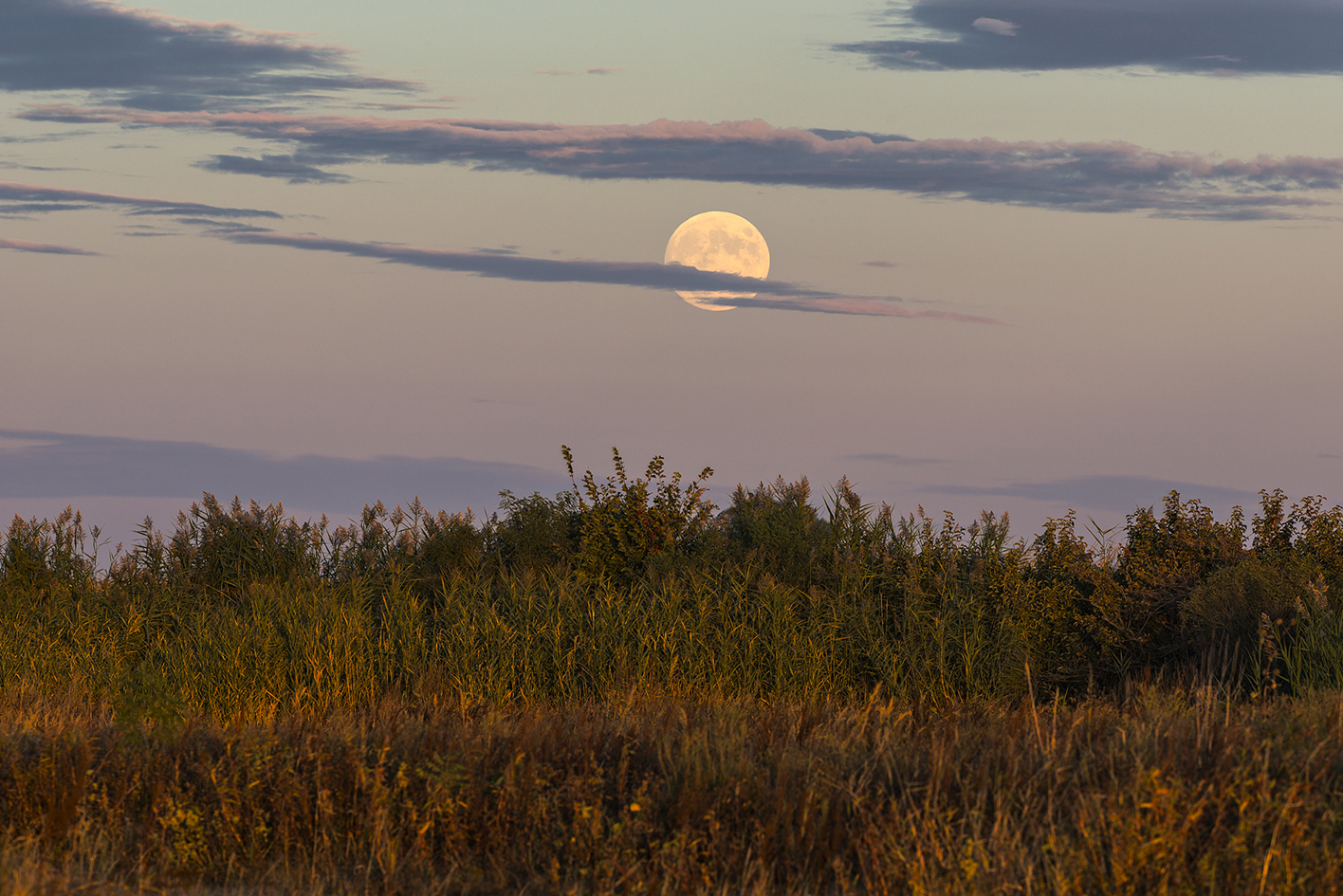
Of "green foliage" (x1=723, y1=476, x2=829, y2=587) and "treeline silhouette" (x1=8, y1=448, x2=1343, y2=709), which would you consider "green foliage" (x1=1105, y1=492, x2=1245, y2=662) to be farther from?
"green foliage" (x1=723, y1=476, x2=829, y2=587)

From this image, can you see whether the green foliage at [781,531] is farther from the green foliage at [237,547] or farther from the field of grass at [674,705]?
the green foliage at [237,547]

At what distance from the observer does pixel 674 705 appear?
31.7 ft

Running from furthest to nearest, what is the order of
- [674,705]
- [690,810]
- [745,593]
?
[745,593] → [674,705] → [690,810]

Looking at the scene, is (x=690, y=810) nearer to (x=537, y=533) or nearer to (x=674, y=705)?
(x=674, y=705)

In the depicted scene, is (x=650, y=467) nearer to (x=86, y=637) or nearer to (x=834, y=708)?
(x=834, y=708)

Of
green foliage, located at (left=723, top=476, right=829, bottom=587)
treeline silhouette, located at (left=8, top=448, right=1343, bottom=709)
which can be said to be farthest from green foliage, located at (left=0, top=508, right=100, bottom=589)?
green foliage, located at (left=723, top=476, right=829, bottom=587)

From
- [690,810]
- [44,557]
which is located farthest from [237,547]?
A: [690,810]

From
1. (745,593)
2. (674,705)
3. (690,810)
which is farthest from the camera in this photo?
(745,593)

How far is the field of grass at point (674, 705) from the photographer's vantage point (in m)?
6.31

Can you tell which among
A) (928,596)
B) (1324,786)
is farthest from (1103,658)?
(1324,786)

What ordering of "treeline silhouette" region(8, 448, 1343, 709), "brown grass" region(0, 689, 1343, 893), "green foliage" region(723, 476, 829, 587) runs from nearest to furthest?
"brown grass" region(0, 689, 1343, 893)
"treeline silhouette" region(8, 448, 1343, 709)
"green foliage" region(723, 476, 829, 587)

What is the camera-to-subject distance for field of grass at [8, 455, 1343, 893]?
631 cm

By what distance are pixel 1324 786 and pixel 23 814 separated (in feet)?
24.4

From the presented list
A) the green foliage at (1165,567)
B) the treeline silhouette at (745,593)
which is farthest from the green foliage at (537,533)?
the green foliage at (1165,567)
